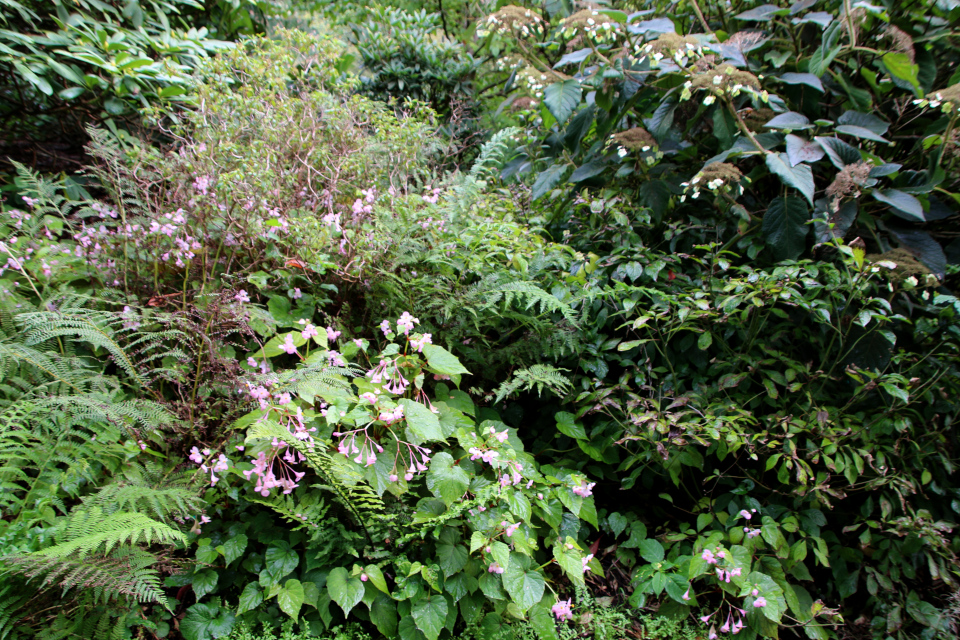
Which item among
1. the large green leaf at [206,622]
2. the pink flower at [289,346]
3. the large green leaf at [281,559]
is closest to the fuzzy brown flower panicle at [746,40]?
the pink flower at [289,346]

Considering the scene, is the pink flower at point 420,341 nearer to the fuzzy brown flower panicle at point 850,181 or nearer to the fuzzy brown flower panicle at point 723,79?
the fuzzy brown flower panicle at point 723,79

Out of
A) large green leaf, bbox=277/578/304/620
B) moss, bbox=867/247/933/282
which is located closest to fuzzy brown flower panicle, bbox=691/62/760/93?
moss, bbox=867/247/933/282

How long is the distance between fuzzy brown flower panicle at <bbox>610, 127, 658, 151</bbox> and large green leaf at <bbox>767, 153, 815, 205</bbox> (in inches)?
19.9

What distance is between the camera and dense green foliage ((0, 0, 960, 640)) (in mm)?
1636

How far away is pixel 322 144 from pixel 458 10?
4.00 metres

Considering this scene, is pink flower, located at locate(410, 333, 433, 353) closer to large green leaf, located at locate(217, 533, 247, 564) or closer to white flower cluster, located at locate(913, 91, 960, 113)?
large green leaf, located at locate(217, 533, 247, 564)

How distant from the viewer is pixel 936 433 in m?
2.06

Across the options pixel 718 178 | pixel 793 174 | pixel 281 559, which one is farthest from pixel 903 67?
pixel 281 559

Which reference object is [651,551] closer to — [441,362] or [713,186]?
[441,362]

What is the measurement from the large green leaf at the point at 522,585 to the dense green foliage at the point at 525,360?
0.04ft

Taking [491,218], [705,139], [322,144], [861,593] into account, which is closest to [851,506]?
[861,593]

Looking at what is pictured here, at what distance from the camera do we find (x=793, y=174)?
207 cm

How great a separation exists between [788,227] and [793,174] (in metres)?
0.25

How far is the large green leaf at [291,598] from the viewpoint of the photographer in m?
1.56
